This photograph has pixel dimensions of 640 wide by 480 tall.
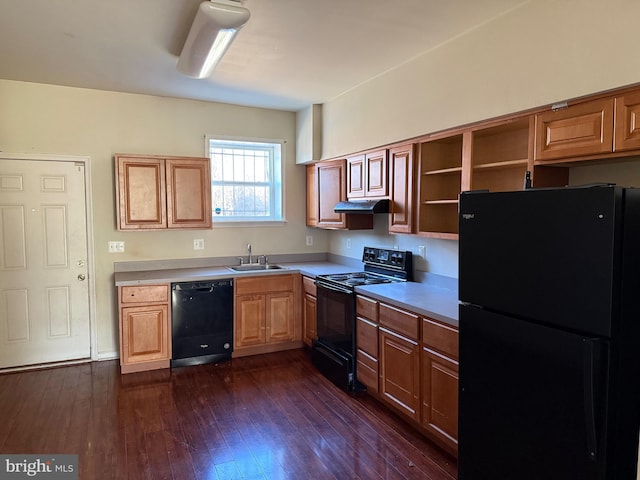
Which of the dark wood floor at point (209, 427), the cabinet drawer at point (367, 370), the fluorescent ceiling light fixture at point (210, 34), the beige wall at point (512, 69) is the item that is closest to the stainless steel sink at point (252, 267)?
the dark wood floor at point (209, 427)

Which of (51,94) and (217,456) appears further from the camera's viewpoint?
(51,94)

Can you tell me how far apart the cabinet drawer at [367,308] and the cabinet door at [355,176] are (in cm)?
110

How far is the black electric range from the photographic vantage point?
350 centimetres

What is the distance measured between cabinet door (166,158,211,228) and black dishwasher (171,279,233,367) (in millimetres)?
692

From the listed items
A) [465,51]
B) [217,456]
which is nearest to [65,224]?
[217,456]

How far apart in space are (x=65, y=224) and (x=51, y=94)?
1246 millimetres

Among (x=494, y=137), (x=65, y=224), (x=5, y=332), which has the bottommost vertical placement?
(x=5, y=332)

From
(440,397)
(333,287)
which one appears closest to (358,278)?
(333,287)

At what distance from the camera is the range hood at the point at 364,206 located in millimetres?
3584

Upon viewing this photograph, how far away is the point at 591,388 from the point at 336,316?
2359 millimetres

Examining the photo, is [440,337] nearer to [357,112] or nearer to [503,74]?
[503,74]

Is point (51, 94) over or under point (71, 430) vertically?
over

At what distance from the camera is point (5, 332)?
3936 mm

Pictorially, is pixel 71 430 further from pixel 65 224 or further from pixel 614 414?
pixel 614 414
